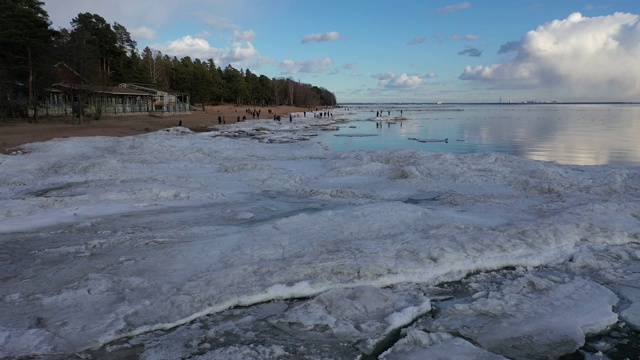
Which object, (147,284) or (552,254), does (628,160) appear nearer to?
(552,254)

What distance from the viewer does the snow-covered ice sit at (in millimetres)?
5234

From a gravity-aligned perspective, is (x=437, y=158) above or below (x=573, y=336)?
above

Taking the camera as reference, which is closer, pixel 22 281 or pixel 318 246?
pixel 22 281

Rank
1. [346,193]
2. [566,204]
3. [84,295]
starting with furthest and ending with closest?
1. [346,193]
2. [566,204]
3. [84,295]

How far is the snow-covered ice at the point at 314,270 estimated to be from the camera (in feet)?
17.2

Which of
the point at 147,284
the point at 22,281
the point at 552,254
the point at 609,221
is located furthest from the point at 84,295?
the point at 609,221

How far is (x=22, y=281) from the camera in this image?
6.65 meters

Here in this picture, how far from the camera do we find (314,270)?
7.00m

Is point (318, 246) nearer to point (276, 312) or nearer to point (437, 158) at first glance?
point (276, 312)

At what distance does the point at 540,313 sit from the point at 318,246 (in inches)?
148

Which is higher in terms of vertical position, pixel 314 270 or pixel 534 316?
pixel 314 270

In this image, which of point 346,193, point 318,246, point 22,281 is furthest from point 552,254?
point 22,281

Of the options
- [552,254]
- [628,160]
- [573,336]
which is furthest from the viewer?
[628,160]

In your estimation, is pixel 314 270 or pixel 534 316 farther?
pixel 314 270
